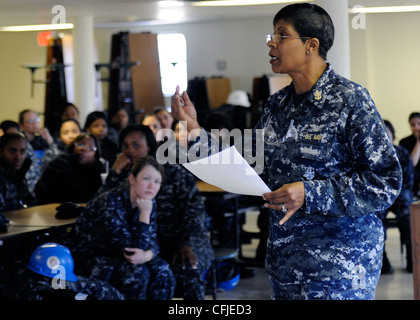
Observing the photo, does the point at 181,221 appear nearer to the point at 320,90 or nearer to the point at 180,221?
the point at 180,221

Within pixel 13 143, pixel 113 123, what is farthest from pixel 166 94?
pixel 13 143

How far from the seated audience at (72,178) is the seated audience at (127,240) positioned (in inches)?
74.4

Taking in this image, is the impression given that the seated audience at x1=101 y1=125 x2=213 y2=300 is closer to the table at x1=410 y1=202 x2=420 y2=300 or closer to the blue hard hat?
the blue hard hat

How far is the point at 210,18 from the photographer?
49.2ft

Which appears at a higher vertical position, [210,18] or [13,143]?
[210,18]

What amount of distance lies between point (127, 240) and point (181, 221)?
0.80 metres

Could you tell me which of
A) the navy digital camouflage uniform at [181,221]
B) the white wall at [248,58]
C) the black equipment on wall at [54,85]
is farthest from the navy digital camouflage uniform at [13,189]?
the black equipment on wall at [54,85]

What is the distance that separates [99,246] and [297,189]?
2.46 meters

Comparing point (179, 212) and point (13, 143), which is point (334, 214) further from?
point (13, 143)

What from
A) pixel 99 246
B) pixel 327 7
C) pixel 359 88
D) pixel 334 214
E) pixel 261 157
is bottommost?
pixel 99 246

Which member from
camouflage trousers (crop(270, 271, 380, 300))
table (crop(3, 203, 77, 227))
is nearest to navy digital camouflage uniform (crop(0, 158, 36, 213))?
table (crop(3, 203, 77, 227))

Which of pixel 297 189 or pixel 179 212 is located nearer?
pixel 297 189

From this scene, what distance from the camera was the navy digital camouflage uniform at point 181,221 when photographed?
16.0ft

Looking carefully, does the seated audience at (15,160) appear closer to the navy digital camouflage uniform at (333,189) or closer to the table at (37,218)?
the table at (37,218)
